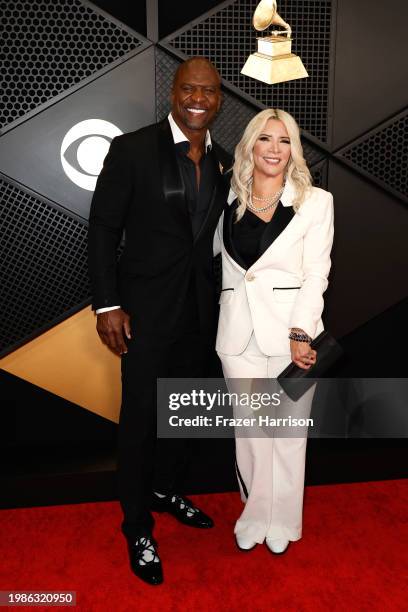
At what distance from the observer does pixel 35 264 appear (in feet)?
10.8

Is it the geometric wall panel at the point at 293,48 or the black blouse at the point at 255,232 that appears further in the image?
the geometric wall panel at the point at 293,48

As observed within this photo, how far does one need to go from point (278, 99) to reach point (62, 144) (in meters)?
1.04

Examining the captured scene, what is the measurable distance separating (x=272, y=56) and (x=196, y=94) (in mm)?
593

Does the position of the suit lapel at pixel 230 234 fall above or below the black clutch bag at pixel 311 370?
above

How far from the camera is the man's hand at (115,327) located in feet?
8.64

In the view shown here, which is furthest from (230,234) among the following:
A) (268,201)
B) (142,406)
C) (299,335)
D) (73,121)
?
(73,121)

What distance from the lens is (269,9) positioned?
295 centimetres

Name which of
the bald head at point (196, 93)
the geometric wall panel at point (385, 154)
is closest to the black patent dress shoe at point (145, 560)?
the bald head at point (196, 93)

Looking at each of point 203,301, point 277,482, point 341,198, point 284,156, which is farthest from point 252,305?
point 341,198

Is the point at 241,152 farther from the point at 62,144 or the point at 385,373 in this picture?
the point at 385,373

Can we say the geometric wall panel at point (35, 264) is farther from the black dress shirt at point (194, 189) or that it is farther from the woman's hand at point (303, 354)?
the woman's hand at point (303, 354)

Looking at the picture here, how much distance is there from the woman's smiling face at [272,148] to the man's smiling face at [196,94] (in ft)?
0.72

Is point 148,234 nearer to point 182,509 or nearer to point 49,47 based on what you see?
point 49,47

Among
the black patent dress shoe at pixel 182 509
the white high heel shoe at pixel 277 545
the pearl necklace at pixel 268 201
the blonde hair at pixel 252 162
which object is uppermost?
the blonde hair at pixel 252 162
